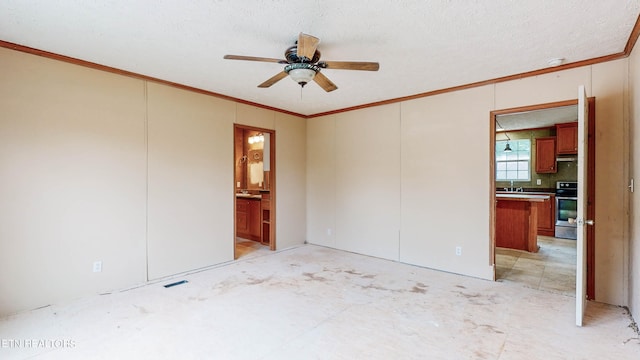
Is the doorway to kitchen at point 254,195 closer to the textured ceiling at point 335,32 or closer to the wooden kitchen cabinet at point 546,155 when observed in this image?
the textured ceiling at point 335,32

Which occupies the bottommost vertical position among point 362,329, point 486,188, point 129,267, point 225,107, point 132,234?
point 362,329

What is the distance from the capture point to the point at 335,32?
2488 millimetres

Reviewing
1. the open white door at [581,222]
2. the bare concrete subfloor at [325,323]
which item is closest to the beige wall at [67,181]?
the bare concrete subfloor at [325,323]

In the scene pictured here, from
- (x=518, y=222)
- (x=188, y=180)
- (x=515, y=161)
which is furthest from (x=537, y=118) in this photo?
(x=188, y=180)

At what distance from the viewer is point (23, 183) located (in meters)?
2.80

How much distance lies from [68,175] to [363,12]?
323cm

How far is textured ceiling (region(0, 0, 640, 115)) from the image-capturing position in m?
2.14

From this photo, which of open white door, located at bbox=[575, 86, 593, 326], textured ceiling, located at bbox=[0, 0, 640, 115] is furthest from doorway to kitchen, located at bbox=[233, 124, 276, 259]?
open white door, located at bbox=[575, 86, 593, 326]

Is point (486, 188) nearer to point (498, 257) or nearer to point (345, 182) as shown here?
point (498, 257)

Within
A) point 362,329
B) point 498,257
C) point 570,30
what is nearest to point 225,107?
point 362,329

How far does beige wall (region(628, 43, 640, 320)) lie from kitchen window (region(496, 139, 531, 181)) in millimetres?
4709

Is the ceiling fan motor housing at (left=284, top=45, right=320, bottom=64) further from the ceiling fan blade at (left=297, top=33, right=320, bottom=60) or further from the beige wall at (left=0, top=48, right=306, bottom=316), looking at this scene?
the beige wall at (left=0, top=48, right=306, bottom=316)

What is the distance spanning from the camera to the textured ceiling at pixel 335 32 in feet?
7.02

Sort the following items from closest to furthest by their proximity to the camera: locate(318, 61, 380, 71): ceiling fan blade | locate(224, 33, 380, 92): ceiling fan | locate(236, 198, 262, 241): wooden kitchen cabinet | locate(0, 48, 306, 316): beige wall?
locate(224, 33, 380, 92): ceiling fan < locate(318, 61, 380, 71): ceiling fan blade < locate(0, 48, 306, 316): beige wall < locate(236, 198, 262, 241): wooden kitchen cabinet
